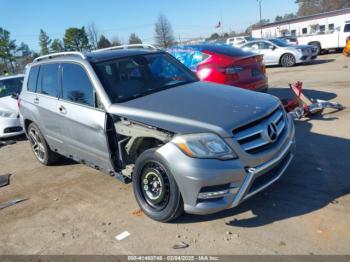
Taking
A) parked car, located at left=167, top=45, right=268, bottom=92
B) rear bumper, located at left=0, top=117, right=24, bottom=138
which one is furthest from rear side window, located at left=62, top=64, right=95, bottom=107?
rear bumper, located at left=0, top=117, right=24, bottom=138

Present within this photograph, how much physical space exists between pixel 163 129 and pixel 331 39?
22378 millimetres

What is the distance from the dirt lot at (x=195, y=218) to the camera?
356 centimetres

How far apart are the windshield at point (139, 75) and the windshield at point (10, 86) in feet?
22.9

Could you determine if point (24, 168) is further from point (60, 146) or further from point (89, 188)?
point (89, 188)

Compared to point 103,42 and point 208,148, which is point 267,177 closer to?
point 208,148

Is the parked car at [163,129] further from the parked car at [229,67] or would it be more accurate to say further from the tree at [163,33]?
the tree at [163,33]

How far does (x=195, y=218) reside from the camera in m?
4.10

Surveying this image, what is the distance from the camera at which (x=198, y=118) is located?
12.3ft

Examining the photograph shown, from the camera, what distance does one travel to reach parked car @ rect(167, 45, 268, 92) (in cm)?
734

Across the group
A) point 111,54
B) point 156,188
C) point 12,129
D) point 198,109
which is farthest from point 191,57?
point 12,129

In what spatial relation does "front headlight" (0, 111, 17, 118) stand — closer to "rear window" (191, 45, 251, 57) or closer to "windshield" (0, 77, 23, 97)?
"windshield" (0, 77, 23, 97)

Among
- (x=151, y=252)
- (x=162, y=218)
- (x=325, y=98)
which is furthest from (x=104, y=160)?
(x=325, y=98)

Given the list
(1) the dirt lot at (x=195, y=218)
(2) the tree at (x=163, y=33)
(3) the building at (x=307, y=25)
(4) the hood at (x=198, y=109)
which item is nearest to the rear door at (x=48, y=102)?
(1) the dirt lot at (x=195, y=218)

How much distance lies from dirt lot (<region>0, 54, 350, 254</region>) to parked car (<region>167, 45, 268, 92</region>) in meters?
1.98
